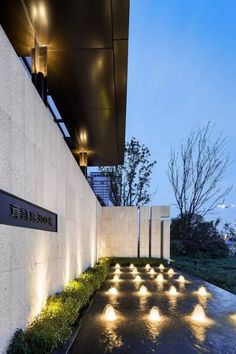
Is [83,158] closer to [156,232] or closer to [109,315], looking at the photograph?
[156,232]

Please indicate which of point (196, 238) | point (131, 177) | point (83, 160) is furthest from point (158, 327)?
point (131, 177)

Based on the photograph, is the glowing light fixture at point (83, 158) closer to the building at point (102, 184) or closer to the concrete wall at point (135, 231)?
the concrete wall at point (135, 231)

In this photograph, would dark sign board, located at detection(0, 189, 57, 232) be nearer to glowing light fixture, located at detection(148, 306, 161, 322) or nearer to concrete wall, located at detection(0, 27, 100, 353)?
concrete wall, located at detection(0, 27, 100, 353)

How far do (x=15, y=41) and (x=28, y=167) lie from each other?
433 cm

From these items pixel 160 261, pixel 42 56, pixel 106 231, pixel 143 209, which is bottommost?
pixel 160 261

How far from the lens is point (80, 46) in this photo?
8.04 meters

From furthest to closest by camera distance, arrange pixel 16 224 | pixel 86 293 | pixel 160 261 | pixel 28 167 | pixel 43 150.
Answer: pixel 160 261
pixel 86 293
pixel 43 150
pixel 28 167
pixel 16 224

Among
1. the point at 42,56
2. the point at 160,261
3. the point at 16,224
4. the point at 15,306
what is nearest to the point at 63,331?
the point at 15,306

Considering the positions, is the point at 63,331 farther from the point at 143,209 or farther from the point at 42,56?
the point at 143,209

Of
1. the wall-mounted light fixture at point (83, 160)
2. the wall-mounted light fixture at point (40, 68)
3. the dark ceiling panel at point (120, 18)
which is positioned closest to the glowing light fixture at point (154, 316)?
the wall-mounted light fixture at point (40, 68)

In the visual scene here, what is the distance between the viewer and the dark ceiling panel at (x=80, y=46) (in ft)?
22.3

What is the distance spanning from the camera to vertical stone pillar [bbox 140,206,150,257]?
2114 cm

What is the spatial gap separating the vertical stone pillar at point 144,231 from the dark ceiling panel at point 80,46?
938cm

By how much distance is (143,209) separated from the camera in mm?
21547
